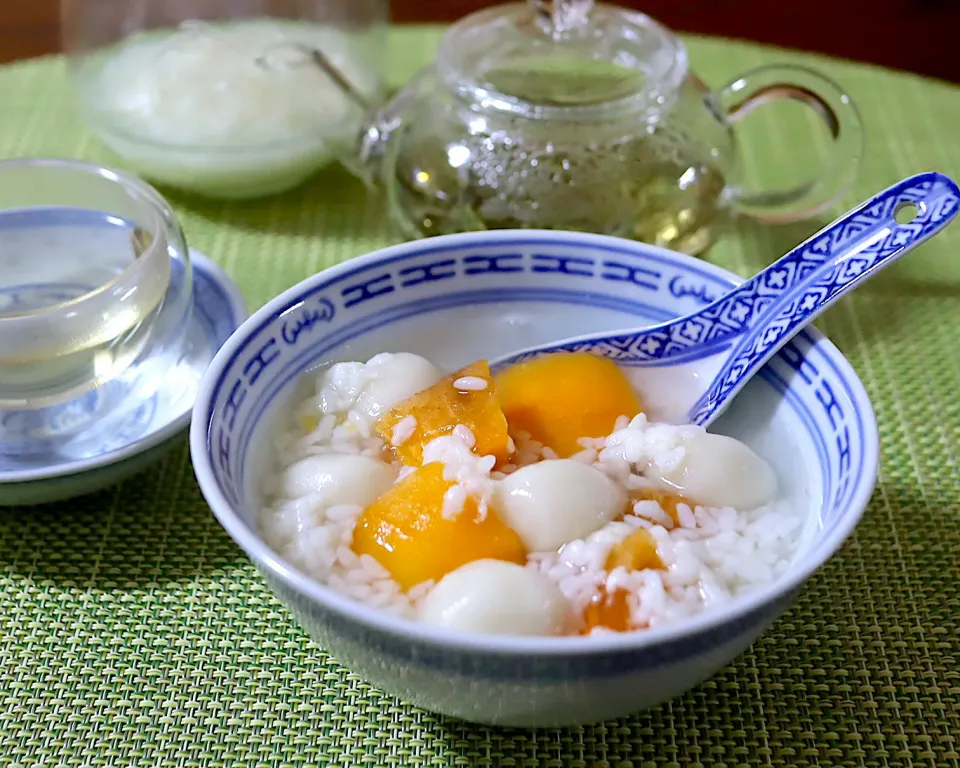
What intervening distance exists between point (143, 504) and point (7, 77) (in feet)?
3.54

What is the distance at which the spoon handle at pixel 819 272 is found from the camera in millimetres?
834

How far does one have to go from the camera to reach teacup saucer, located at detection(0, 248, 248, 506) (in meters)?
0.88

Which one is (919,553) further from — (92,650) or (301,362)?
(92,650)

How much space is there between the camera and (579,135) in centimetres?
121

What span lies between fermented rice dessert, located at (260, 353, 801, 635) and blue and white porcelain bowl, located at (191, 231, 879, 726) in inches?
1.7

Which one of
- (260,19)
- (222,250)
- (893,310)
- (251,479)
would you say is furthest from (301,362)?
(260,19)

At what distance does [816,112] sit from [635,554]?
78 centimetres

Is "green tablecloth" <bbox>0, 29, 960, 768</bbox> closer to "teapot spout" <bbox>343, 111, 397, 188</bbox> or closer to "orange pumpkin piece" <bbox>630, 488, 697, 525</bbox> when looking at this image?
"orange pumpkin piece" <bbox>630, 488, 697, 525</bbox>

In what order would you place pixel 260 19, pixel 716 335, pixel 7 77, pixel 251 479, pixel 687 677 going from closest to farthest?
pixel 687 677 < pixel 251 479 < pixel 716 335 < pixel 260 19 < pixel 7 77

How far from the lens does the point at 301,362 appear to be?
0.90 metres

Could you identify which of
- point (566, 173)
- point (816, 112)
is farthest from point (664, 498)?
point (816, 112)

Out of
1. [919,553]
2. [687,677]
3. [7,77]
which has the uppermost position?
[687,677]

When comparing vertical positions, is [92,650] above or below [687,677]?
below

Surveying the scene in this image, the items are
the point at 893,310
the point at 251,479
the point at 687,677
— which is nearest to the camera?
the point at 687,677
